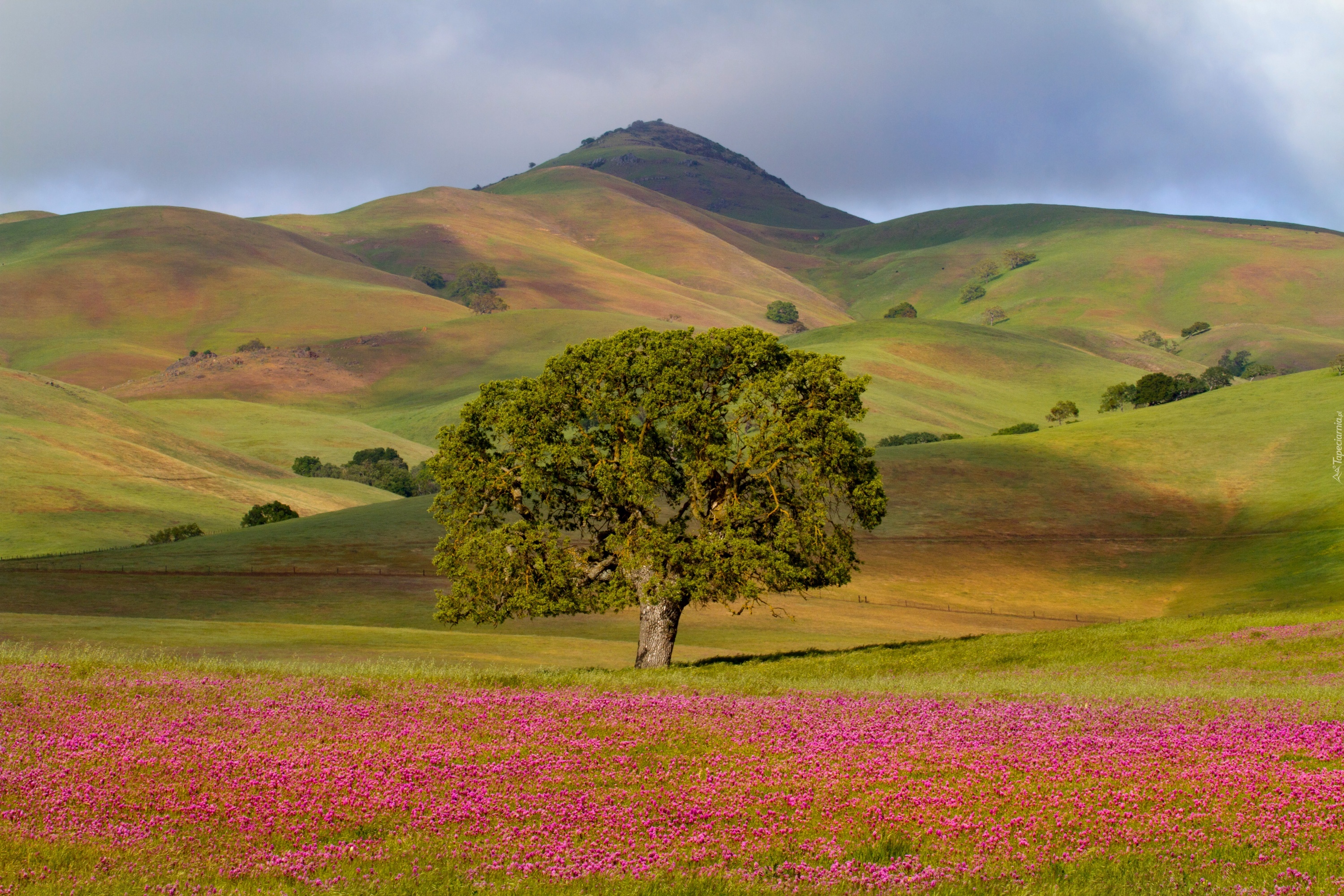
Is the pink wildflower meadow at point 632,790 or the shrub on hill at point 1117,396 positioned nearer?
the pink wildflower meadow at point 632,790

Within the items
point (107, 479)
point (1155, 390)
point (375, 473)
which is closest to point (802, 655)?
point (107, 479)

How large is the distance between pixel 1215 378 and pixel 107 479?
170m

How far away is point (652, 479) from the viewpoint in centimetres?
3250

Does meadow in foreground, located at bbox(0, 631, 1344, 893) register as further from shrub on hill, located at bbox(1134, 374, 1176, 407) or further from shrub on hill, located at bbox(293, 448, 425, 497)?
shrub on hill, located at bbox(1134, 374, 1176, 407)

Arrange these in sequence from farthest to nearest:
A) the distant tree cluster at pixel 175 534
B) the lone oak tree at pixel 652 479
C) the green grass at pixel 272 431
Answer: the green grass at pixel 272 431 < the distant tree cluster at pixel 175 534 < the lone oak tree at pixel 652 479

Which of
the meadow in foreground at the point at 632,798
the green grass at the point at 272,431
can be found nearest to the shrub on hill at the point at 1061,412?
the green grass at the point at 272,431

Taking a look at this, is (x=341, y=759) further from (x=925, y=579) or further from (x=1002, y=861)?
(x=925, y=579)

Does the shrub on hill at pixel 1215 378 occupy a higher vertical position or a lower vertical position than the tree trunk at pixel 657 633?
higher

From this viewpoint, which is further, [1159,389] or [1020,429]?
[1159,389]

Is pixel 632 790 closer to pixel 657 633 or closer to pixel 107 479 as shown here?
pixel 657 633

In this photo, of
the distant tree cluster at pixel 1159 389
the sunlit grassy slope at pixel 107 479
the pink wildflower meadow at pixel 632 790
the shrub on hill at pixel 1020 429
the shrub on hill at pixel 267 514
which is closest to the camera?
the pink wildflower meadow at pixel 632 790

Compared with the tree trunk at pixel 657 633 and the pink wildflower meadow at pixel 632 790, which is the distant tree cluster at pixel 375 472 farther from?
the pink wildflower meadow at pixel 632 790

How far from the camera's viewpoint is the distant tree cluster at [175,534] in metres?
99.6

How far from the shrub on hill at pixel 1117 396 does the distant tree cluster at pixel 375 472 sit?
356 feet
